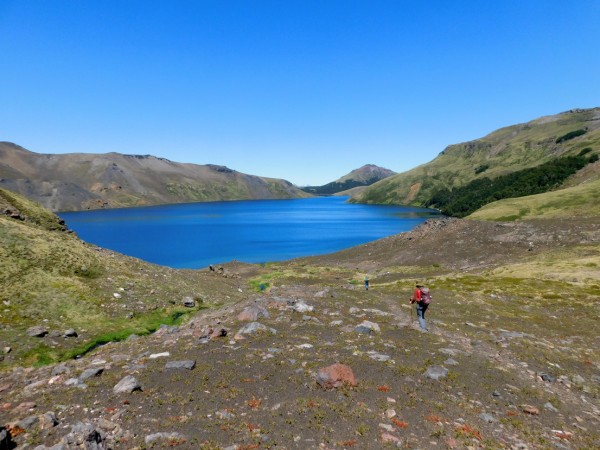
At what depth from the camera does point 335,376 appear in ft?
52.2

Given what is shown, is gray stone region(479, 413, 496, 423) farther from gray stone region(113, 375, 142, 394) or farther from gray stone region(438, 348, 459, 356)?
gray stone region(113, 375, 142, 394)

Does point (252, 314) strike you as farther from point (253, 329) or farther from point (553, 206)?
point (553, 206)

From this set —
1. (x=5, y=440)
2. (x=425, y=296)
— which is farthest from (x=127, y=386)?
(x=425, y=296)

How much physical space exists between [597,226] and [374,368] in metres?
86.9

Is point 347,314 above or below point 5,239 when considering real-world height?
below

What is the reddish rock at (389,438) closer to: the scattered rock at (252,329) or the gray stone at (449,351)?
the gray stone at (449,351)

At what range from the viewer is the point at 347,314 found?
89.0ft

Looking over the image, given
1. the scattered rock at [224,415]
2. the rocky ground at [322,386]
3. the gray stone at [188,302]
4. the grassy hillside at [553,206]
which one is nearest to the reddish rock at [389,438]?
the rocky ground at [322,386]

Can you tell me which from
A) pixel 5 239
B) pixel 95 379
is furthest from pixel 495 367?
pixel 5 239

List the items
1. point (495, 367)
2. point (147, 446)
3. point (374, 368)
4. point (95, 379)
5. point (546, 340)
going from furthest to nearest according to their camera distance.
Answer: point (546, 340) → point (495, 367) → point (374, 368) → point (95, 379) → point (147, 446)

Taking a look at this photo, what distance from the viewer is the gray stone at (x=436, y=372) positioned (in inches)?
679

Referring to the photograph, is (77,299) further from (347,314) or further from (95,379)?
(347,314)

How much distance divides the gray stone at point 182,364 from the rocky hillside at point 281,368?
9 cm

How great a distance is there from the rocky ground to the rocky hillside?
0.07m
